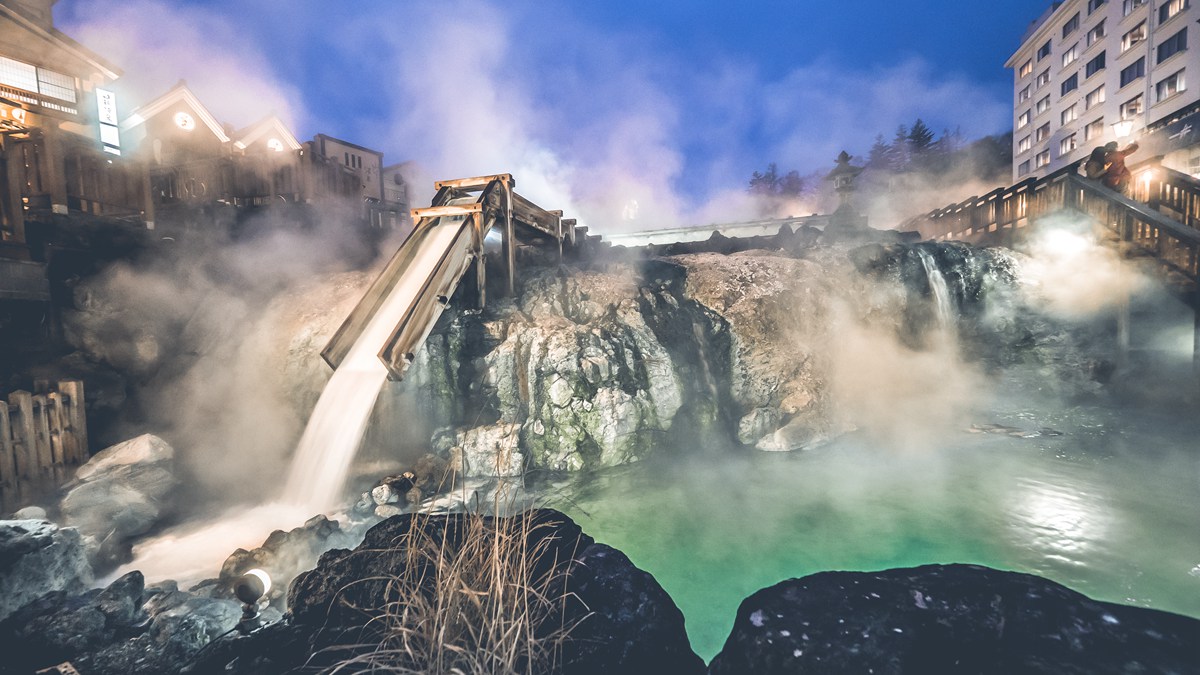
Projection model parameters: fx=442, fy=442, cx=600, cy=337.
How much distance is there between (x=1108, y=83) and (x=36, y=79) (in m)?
50.2

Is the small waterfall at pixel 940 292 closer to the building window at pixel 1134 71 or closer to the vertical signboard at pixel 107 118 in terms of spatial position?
the vertical signboard at pixel 107 118

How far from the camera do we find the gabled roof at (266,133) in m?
22.2

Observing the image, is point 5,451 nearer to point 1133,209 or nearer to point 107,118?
point 107,118

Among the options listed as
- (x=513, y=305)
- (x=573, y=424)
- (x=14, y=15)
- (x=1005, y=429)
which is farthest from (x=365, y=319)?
(x=14, y=15)

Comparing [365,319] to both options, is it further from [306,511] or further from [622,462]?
[622,462]

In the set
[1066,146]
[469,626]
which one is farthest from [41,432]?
[1066,146]

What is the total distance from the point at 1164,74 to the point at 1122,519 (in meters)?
30.8

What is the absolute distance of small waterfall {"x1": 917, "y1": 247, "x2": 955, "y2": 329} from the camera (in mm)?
11156

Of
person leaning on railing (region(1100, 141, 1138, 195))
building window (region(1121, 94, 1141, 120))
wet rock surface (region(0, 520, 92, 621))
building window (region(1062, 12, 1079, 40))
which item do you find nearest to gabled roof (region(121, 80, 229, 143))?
wet rock surface (region(0, 520, 92, 621))

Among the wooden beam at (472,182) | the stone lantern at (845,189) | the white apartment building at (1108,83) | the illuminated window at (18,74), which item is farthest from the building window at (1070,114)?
the illuminated window at (18,74)

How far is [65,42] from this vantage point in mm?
14805

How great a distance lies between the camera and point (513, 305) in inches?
364

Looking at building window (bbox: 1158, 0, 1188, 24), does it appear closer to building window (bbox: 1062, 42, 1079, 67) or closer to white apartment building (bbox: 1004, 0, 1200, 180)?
white apartment building (bbox: 1004, 0, 1200, 180)

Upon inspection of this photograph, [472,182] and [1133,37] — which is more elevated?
[1133,37]
